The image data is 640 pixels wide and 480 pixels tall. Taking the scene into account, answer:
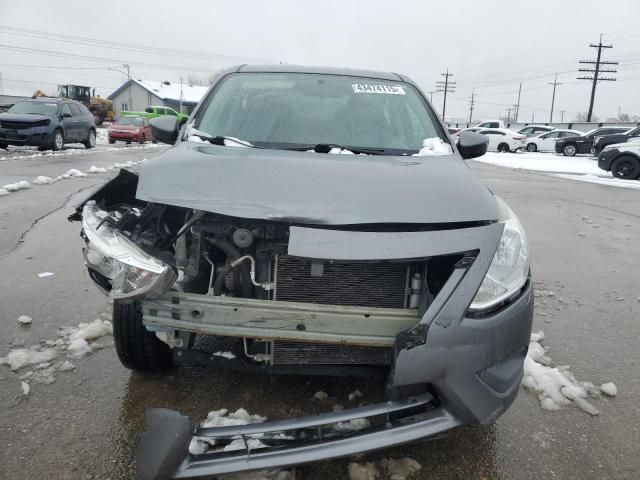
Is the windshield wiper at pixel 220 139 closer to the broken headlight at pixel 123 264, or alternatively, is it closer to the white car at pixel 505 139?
the broken headlight at pixel 123 264

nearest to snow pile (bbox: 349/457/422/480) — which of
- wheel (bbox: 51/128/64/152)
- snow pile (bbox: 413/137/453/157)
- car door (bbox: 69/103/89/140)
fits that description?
snow pile (bbox: 413/137/453/157)

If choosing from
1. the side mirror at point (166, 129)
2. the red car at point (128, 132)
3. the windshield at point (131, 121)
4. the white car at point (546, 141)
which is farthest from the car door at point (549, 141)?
the side mirror at point (166, 129)

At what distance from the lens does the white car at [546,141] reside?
27987 millimetres

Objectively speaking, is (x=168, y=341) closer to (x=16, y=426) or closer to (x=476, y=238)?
(x=16, y=426)

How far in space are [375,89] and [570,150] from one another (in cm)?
2574

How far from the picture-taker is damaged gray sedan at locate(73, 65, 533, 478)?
1.72 m

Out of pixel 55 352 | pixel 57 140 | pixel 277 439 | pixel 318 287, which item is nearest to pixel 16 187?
pixel 55 352

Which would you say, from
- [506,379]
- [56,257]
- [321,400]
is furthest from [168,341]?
[56,257]

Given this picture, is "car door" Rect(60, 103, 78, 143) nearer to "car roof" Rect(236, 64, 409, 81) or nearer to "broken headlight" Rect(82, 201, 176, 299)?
"car roof" Rect(236, 64, 409, 81)

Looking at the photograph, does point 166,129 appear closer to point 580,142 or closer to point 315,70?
point 315,70

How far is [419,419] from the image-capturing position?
176 centimetres

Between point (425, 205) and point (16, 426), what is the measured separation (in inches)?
79.8

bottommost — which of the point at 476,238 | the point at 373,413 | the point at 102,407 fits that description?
the point at 102,407

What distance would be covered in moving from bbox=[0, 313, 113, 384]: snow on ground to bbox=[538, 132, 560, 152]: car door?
29.7 metres
